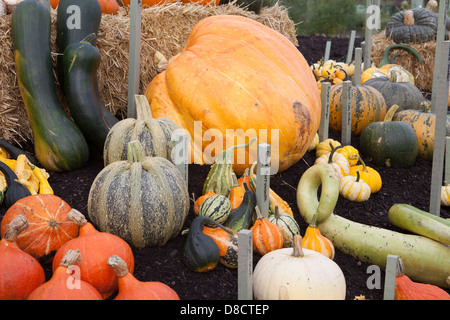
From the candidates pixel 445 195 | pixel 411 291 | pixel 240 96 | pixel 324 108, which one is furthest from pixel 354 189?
pixel 411 291

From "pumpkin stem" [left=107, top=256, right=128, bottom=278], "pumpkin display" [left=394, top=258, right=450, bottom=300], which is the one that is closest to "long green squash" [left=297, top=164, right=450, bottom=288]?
"pumpkin display" [left=394, top=258, right=450, bottom=300]

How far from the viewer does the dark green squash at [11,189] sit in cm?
266

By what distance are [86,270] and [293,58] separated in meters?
2.18

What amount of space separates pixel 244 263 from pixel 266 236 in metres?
0.59

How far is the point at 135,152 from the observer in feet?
8.02

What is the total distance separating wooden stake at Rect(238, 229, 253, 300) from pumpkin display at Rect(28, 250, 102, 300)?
580 mm

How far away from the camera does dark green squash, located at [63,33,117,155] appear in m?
3.16

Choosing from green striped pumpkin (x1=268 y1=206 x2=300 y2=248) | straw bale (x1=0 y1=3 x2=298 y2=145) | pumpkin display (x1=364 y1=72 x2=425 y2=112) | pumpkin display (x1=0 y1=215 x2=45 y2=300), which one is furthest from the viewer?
pumpkin display (x1=364 y1=72 x2=425 y2=112)

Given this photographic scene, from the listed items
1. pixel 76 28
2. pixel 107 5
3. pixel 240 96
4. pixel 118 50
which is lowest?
pixel 240 96

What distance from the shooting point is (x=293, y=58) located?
3.46 meters

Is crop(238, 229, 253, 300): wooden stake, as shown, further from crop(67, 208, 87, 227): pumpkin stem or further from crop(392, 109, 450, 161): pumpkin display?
crop(392, 109, 450, 161): pumpkin display

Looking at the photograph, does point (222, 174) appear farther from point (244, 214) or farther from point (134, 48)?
point (134, 48)
